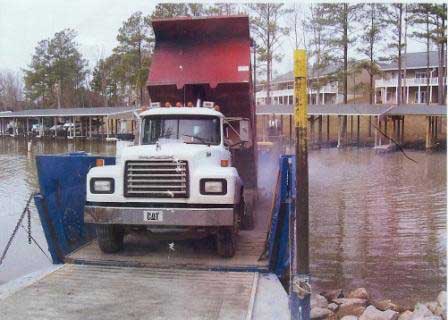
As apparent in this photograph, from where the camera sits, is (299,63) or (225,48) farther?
(225,48)

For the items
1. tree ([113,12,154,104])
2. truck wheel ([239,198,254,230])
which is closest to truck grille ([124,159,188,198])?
truck wheel ([239,198,254,230])

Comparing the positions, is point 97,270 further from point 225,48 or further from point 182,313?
point 225,48

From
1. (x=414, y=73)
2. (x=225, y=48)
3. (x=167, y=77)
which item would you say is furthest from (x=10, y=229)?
(x=414, y=73)

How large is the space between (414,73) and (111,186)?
4242 centimetres

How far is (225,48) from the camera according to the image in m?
9.12

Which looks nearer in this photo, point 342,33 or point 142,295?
point 142,295

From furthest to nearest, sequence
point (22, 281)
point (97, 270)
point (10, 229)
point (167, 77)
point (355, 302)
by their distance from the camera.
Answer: point (10, 229) < point (167, 77) < point (355, 302) < point (97, 270) < point (22, 281)

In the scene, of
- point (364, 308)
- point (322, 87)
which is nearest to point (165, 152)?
point (364, 308)

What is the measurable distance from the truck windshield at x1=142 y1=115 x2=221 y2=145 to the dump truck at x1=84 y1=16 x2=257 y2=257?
1 centimetres

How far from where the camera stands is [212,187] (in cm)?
581

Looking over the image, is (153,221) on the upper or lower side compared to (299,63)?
lower

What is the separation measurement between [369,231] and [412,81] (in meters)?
35.7

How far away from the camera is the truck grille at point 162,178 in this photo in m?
5.83

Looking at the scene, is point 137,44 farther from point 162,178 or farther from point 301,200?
point 301,200
